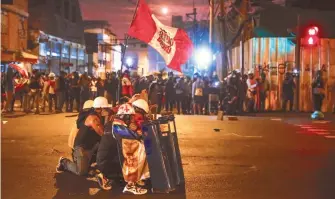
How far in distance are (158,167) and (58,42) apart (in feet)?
123

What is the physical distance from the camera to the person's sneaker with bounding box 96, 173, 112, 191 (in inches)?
332

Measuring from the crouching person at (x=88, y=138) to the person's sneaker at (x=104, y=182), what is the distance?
0.67 m

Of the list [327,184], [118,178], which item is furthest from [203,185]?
[327,184]

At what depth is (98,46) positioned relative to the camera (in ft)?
215

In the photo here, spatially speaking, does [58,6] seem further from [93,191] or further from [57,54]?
[93,191]

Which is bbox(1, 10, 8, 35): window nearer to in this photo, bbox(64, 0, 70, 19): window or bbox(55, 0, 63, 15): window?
bbox(55, 0, 63, 15): window

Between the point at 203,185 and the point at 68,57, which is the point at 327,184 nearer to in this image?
the point at 203,185

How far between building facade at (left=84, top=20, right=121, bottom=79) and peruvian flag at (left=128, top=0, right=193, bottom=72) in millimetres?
44749

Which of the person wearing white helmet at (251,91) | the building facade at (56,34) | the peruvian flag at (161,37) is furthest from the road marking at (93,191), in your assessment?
the building facade at (56,34)

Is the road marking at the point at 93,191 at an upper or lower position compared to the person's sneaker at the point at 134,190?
lower

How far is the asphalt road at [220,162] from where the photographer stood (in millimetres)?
8398

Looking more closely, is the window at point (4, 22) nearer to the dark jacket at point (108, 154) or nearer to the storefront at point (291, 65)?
the storefront at point (291, 65)

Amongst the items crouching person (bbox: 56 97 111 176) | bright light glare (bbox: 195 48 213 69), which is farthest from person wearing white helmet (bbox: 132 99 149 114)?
bright light glare (bbox: 195 48 213 69)

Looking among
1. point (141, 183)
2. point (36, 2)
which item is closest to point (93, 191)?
point (141, 183)
